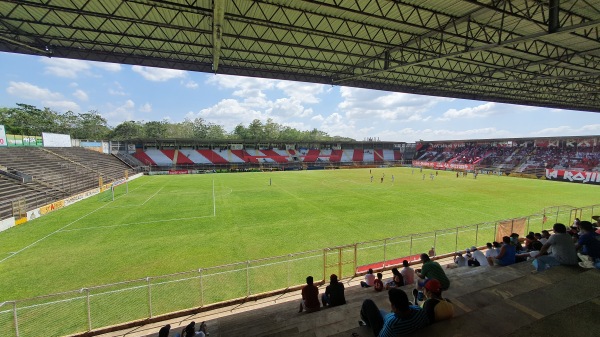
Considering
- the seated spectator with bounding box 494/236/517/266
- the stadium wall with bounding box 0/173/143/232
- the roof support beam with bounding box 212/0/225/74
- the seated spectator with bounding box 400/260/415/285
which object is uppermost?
the roof support beam with bounding box 212/0/225/74

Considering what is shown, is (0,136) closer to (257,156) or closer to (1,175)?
(1,175)

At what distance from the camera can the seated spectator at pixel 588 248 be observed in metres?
5.76

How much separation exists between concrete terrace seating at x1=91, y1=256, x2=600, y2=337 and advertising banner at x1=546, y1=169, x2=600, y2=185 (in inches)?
1847

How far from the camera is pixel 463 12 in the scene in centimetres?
1177

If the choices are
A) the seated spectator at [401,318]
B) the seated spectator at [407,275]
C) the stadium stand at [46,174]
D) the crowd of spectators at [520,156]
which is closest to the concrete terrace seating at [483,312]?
the seated spectator at [401,318]

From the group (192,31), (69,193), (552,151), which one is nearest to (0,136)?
(69,193)

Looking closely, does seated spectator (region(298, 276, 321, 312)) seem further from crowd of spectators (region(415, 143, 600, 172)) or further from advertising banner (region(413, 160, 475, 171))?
advertising banner (region(413, 160, 475, 171))

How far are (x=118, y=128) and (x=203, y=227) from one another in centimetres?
10883

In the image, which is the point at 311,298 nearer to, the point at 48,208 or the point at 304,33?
the point at 304,33

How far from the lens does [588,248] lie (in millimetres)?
6168

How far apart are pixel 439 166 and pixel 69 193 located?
70703mm

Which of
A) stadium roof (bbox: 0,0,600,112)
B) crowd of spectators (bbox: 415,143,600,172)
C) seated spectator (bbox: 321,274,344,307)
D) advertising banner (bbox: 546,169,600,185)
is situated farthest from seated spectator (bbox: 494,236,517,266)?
crowd of spectators (bbox: 415,143,600,172)

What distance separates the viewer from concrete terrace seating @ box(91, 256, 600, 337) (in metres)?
3.51

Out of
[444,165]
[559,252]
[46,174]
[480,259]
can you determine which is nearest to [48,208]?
[46,174]
